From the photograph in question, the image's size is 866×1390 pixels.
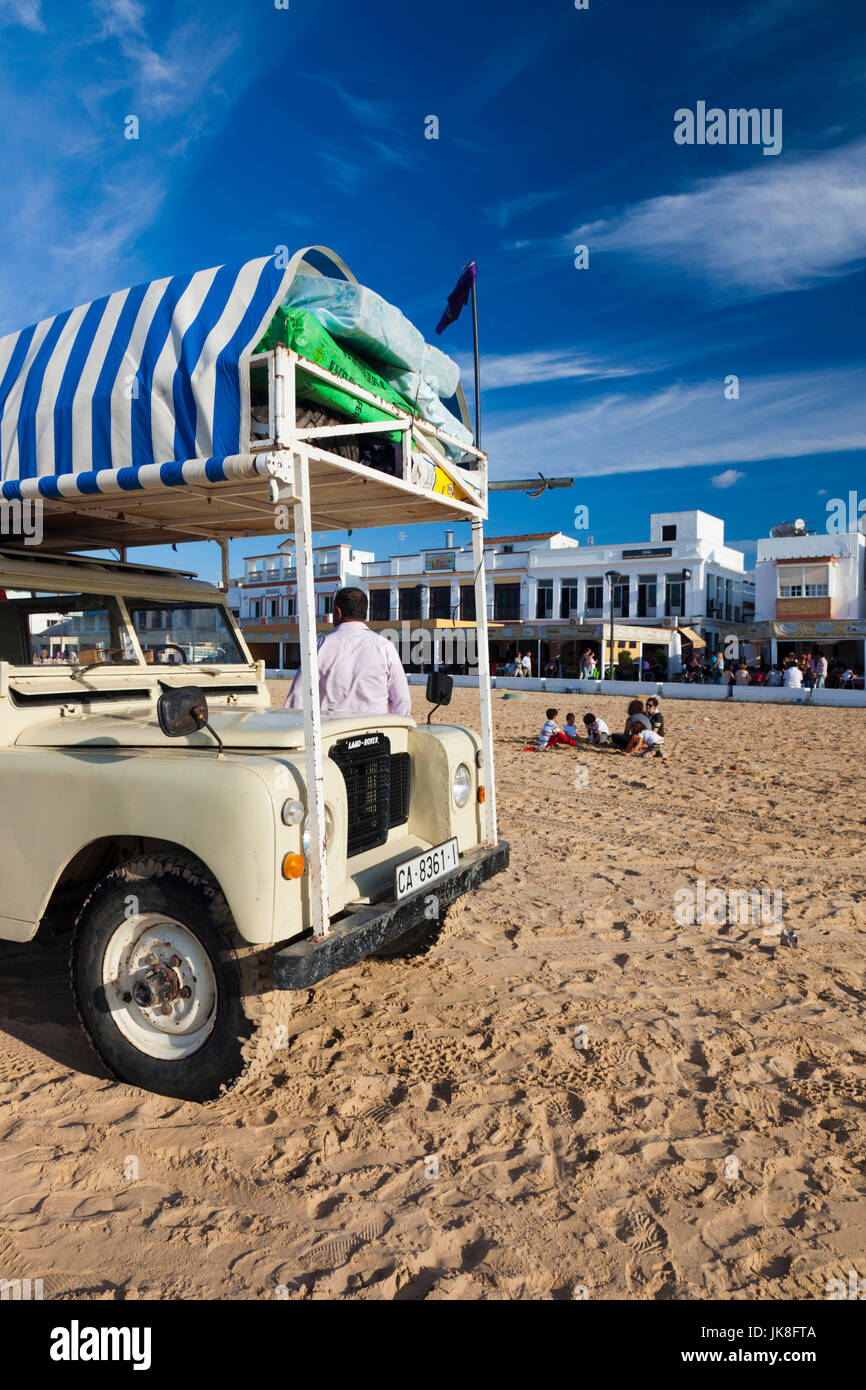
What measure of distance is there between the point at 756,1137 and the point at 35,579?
4.07 m

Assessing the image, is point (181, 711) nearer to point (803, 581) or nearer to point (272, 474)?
point (272, 474)

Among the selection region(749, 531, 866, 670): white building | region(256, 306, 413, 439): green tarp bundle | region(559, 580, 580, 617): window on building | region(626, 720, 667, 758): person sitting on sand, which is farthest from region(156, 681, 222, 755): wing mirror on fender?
region(559, 580, 580, 617): window on building

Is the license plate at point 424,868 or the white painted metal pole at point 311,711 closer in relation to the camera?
the white painted metal pole at point 311,711

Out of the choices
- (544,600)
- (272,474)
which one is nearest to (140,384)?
(272,474)

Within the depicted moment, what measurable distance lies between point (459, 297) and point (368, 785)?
2.98 m

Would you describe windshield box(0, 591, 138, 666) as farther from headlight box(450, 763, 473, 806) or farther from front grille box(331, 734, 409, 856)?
headlight box(450, 763, 473, 806)

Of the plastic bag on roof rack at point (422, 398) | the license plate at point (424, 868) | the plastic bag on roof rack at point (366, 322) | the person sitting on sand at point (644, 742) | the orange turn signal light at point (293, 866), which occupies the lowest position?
the person sitting on sand at point (644, 742)

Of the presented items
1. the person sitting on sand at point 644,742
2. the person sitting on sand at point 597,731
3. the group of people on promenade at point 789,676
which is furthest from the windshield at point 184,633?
the group of people on promenade at point 789,676

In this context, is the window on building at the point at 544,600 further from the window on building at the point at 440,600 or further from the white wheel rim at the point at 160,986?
the white wheel rim at the point at 160,986

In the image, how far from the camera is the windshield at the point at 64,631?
4.14 metres

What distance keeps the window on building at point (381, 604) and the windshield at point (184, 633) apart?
52835 mm

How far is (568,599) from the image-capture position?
53844 mm

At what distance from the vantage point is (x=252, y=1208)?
2596 millimetres

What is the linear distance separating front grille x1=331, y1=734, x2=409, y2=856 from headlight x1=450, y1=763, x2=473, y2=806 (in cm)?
34
